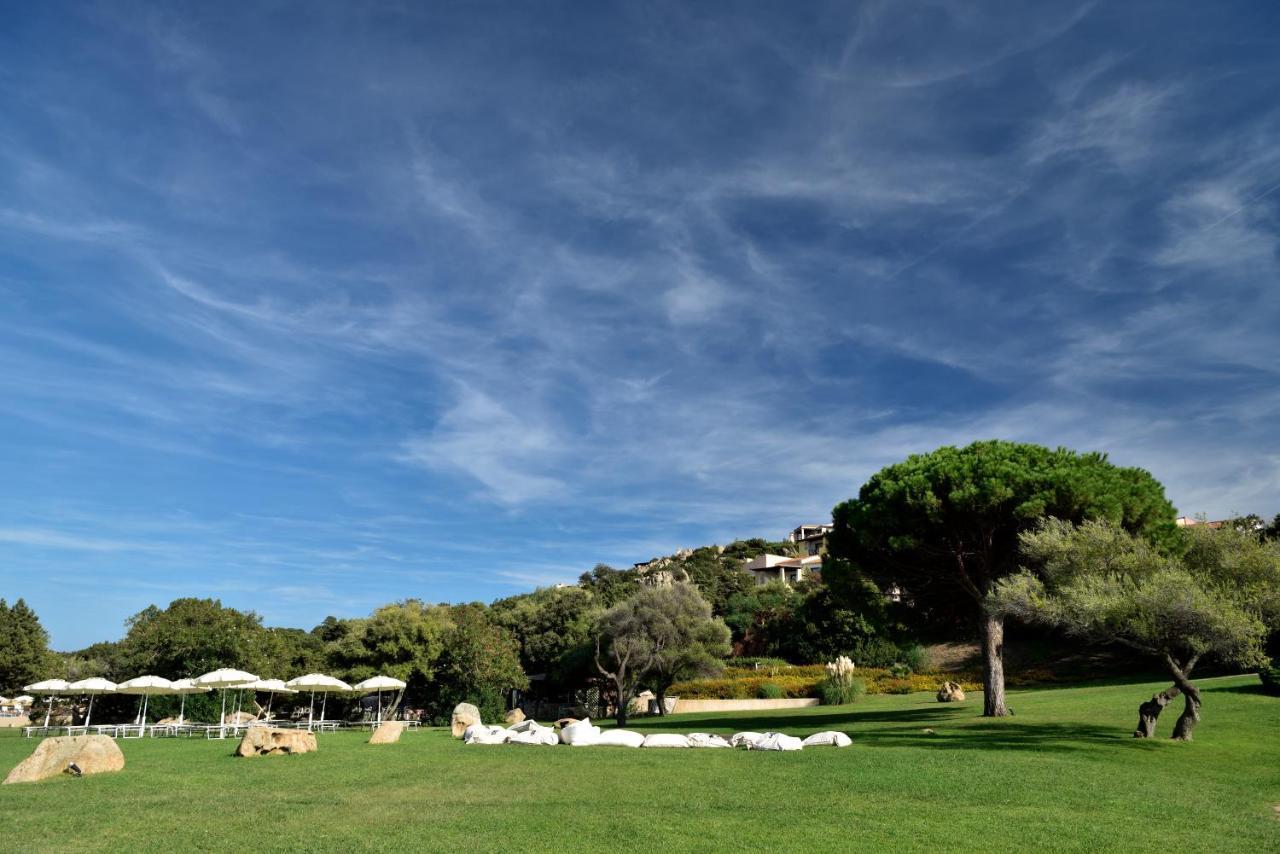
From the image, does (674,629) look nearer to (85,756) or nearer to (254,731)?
(254,731)

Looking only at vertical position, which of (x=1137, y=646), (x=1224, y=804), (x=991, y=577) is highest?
(x=991, y=577)

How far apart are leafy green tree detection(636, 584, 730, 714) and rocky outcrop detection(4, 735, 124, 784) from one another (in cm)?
2701

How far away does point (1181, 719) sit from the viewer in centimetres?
1778

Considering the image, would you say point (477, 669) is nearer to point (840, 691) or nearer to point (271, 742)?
point (840, 691)

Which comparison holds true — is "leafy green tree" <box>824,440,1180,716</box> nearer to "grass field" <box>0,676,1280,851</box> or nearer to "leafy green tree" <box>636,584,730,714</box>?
"grass field" <box>0,676,1280,851</box>

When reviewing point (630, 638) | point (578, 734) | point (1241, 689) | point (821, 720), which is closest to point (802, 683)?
point (630, 638)

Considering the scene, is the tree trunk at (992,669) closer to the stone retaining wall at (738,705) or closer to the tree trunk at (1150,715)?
the tree trunk at (1150,715)

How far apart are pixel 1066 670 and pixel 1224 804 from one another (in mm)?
34259

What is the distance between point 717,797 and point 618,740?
11.1 meters

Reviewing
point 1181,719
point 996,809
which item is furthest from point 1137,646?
point 996,809

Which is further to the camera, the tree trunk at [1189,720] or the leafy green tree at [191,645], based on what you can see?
the leafy green tree at [191,645]

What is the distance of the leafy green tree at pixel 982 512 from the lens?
75.7 ft

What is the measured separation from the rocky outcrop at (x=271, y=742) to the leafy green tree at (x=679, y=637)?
21440mm

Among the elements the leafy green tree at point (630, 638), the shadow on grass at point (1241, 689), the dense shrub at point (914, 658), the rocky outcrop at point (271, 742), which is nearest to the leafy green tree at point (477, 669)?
the leafy green tree at point (630, 638)
